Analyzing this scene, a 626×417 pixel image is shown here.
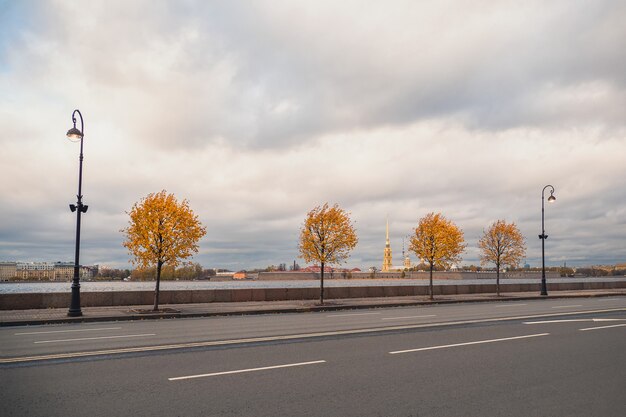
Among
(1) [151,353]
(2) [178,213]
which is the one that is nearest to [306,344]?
(1) [151,353]

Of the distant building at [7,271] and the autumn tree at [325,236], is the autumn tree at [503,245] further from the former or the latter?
the distant building at [7,271]

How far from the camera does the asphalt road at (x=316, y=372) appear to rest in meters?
7.27

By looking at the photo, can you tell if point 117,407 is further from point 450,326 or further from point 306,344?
point 450,326

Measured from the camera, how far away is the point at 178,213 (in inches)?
1013

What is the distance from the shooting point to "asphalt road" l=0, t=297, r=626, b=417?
7.27 metres

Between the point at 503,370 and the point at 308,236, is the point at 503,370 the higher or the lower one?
the lower one

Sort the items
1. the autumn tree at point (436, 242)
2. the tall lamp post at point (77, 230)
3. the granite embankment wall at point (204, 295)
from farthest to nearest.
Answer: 1. the autumn tree at point (436, 242)
2. the granite embankment wall at point (204, 295)
3. the tall lamp post at point (77, 230)

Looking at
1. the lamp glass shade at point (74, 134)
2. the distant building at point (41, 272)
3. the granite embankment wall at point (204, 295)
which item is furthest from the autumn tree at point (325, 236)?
the distant building at point (41, 272)

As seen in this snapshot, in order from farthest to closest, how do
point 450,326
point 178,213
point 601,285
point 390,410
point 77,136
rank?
point 601,285
point 178,213
point 77,136
point 450,326
point 390,410

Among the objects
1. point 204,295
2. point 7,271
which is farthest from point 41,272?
point 204,295

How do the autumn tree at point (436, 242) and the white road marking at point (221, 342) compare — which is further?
the autumn tree at point (436, 242)

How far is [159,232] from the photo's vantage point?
2517 centimetres

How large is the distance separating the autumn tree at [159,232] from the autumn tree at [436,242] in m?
19.1

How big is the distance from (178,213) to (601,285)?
186 feet
